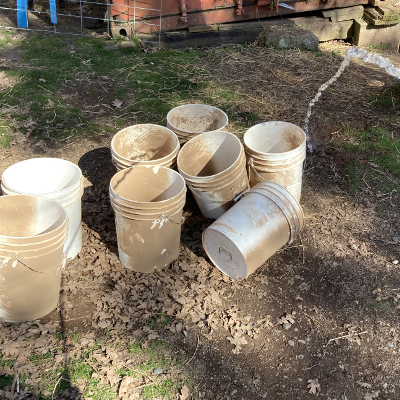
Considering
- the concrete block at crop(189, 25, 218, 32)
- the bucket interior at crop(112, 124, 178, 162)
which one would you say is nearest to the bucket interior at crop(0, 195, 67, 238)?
the bucket interior at crop(112, 124, 178, 162)

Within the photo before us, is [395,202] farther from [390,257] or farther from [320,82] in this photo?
[320,82]

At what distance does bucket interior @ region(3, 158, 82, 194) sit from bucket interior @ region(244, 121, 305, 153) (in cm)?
201

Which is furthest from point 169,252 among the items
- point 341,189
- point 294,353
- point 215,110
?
point 341,189

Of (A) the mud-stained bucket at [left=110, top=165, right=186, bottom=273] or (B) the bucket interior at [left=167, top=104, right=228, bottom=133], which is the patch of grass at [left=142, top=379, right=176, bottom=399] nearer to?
(A) the mud-stained bucket at [left=110, top=165, right=186, bottom=273]

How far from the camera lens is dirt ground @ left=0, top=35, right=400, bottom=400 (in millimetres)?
3814

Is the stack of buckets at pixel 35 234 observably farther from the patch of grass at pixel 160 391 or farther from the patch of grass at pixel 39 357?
the patch of grass at pixel 160 391

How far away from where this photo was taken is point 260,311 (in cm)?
437

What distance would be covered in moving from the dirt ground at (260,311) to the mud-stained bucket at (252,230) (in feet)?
0.95

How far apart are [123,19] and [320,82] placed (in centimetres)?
421

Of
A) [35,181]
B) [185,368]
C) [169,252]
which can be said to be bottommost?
[185,368]

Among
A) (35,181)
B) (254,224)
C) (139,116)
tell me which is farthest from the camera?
(139,116)

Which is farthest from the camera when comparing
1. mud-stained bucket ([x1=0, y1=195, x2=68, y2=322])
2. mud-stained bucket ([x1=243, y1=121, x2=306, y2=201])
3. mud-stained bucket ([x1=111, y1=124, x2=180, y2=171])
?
mud-stained bucket ([x1=111, y1=124, x2=180, y2=171])

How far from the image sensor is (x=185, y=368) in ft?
12.7

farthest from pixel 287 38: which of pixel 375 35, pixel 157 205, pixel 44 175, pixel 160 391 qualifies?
pixel 160 391
